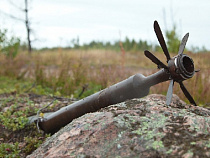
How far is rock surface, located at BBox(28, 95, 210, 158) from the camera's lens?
175 centimetres

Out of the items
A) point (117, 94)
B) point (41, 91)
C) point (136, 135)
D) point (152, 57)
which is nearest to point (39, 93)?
point (41, 91)

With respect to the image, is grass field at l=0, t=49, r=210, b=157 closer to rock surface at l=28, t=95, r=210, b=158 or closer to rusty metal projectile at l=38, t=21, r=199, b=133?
rusty metal projectile at l=38, t=21, r=199, b=133

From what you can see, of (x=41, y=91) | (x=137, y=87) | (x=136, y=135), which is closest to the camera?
(x=136, y=135)

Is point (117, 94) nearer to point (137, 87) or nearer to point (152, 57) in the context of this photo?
point (137, 87)

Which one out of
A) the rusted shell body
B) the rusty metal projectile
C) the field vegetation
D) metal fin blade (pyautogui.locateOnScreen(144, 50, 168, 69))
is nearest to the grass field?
the field vegetation

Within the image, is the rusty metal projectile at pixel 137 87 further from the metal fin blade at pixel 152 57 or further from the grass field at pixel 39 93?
the grass field at pixel 39 93

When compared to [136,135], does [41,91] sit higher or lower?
lower

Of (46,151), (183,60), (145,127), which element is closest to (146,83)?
(183,60)

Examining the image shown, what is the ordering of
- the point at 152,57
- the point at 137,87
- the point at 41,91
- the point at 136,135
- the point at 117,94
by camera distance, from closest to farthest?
1. the point at 136,135
2. the point at 152,57
3. the point at 137,87
4. the point at 117,94
5. the point at 41,91

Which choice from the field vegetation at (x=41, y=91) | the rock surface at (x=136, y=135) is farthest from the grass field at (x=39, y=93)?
the rock surface at (x=136, y=135)

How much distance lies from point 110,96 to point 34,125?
A: 1.66m

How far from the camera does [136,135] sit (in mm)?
1890

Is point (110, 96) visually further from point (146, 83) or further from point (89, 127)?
point (89, 127)

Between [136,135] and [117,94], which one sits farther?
[117,94]
